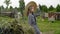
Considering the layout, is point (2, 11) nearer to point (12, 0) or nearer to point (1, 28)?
point (12, 0)

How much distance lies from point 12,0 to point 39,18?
535 millimetres

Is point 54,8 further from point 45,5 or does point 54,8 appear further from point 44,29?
point 44,29

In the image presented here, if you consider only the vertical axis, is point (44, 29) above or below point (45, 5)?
below

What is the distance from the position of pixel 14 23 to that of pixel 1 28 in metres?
0.08

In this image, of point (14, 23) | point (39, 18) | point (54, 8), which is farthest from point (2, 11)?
point (14, 23)

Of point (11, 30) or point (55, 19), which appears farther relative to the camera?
point (55, 19)

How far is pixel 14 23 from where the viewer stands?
1261mm

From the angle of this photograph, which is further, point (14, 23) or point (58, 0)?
point (58, 0)

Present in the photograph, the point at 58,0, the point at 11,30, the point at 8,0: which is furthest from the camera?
the point at 58,0

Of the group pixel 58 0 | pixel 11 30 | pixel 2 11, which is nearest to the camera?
pixel 11 30

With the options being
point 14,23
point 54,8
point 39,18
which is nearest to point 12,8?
point 39,18

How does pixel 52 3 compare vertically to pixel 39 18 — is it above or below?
above

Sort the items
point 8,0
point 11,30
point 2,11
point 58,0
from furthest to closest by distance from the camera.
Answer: point 58,0
point 8,0
point 2,11
point 11,30

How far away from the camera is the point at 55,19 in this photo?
332cm
